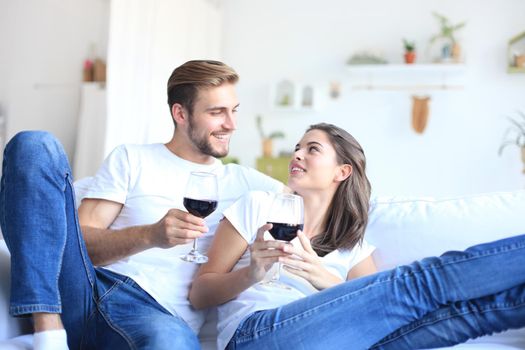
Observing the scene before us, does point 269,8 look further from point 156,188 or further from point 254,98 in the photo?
point 156,188

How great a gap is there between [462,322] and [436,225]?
458 mm

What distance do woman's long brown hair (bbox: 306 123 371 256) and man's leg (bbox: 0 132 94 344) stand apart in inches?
30.3

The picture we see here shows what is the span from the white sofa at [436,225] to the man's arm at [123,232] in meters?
0.26

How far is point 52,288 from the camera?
137 cm

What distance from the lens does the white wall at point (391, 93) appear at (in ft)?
16.1

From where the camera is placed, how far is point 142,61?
4742 mm

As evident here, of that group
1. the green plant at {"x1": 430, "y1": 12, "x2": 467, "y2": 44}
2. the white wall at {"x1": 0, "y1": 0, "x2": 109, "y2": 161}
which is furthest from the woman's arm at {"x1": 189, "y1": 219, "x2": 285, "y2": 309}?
the white wall at {"x1": 0, "y1": 0, "x2": 109, "y2": 161}

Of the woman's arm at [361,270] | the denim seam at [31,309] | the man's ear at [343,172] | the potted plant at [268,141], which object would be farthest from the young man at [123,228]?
the potted plant at [268,141]

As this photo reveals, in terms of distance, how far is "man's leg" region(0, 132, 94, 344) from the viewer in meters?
1.35

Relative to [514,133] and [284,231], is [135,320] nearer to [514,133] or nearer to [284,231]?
[284,231]

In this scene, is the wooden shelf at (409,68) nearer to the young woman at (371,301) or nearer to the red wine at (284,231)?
the young woman at (371,301)

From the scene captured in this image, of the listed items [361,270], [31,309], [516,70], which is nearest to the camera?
[31,309]

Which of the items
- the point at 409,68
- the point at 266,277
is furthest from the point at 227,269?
the point at 409,68

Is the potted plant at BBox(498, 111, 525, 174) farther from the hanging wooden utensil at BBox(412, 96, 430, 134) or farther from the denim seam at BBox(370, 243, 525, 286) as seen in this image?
the denim seam at BBox(370, 243, 525, 286)
